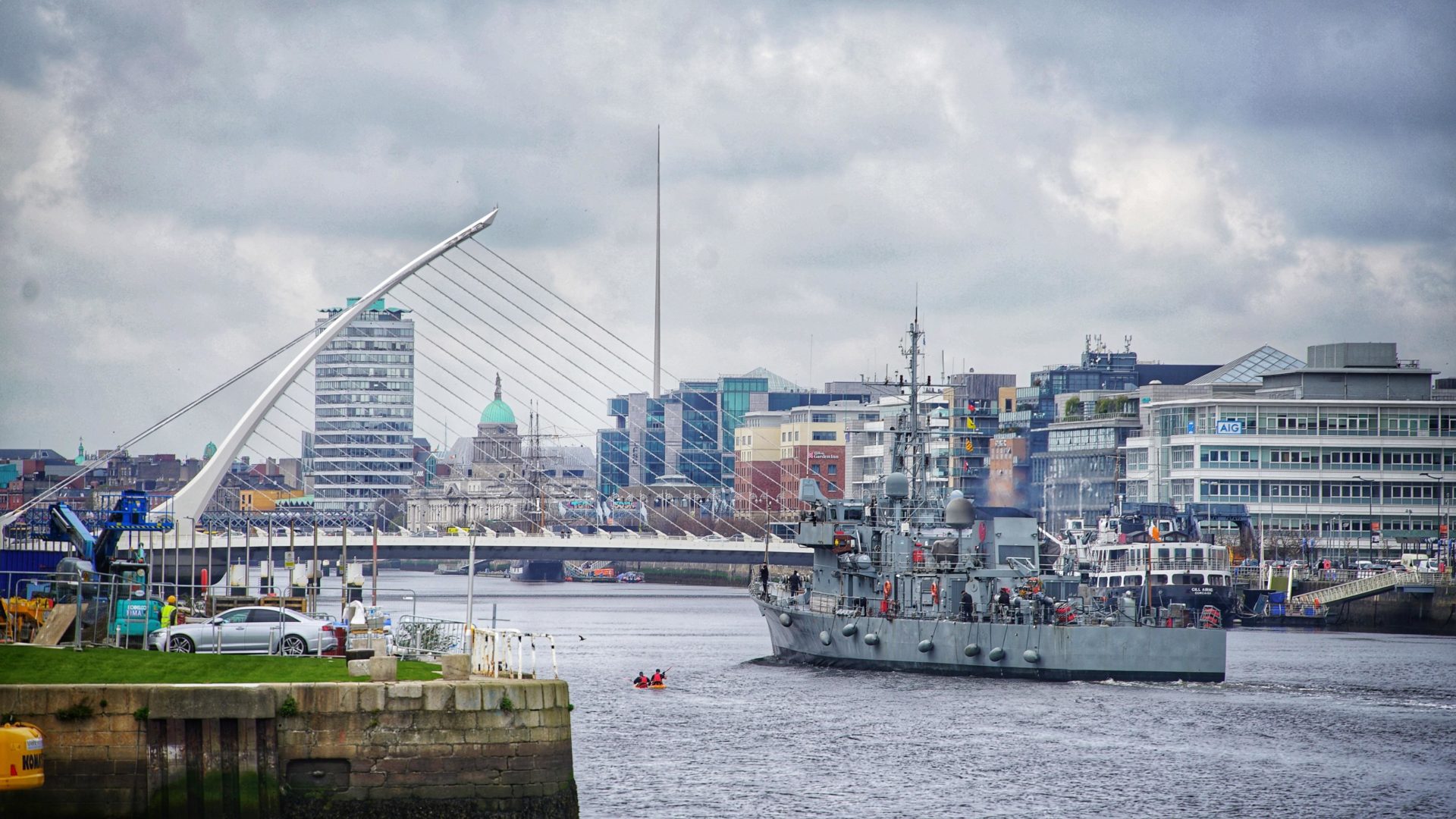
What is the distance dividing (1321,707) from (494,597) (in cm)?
9069

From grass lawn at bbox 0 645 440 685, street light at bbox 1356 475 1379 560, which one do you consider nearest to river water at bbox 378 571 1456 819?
grass lawn at bbox 0 645 440 685

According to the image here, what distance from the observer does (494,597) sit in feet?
454

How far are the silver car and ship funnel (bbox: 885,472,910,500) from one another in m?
33.2

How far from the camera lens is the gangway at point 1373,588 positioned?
332 feet

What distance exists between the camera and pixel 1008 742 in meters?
47.8

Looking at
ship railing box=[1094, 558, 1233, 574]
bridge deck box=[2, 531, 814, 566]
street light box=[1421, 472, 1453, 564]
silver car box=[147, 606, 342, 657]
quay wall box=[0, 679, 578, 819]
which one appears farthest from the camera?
street light box=[1421, 472, 1453, 564]

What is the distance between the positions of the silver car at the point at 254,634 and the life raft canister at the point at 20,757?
929cm

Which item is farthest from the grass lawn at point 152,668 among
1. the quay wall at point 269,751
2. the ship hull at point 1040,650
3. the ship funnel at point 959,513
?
the ship funnel at point 959,513

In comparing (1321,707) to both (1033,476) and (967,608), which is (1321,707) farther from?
(1033,476)

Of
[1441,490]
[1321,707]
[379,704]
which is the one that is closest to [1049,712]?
[1321,707]

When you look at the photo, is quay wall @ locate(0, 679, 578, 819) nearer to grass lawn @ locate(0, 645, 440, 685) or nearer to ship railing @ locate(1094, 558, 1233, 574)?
grass lawn @ locate(0, 645, 440, 685)

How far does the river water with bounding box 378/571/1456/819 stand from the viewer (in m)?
38.9

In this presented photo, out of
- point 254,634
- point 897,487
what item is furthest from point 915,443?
point 254,634

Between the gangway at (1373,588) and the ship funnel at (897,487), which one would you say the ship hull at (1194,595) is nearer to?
the gangway at (1373,588)
